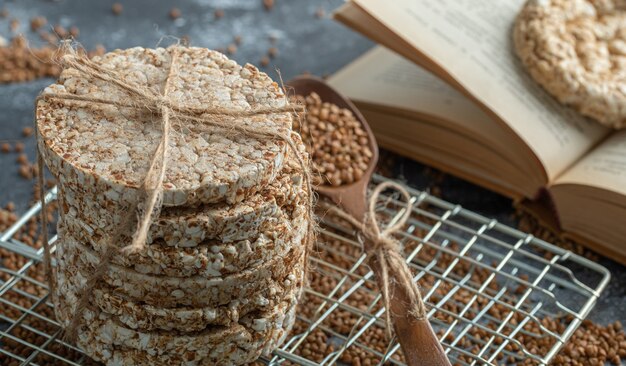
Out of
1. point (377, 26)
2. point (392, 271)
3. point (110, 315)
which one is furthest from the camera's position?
point (377, 26)

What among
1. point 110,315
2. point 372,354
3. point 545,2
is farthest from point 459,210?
point 110,315

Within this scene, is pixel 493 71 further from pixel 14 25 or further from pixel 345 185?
pixel 14 25

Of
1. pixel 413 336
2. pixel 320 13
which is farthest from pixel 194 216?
pixel 320 13

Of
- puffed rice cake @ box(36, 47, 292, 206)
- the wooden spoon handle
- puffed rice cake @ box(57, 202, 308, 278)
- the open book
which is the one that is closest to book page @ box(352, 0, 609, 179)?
the open book

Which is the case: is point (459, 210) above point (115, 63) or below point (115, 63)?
below

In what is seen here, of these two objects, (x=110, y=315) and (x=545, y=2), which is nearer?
(x=110, y=315)

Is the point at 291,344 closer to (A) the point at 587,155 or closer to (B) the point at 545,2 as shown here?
(A) the point at 587,155
